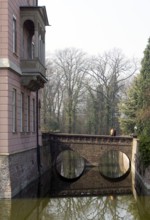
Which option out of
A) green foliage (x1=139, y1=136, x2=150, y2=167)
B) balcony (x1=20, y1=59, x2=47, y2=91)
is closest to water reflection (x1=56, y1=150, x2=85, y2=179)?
green foliage (x1=139, y1=136, x2=150, y2=167)

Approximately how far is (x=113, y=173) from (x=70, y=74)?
26443 millimetres

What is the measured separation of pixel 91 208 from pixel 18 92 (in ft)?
23.0

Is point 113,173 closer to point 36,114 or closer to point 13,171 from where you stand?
point 36,114

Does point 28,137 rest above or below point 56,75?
below

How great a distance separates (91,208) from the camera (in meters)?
19.9

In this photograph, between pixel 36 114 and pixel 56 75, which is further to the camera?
pixel 56 75

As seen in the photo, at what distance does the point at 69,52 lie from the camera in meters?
62.6

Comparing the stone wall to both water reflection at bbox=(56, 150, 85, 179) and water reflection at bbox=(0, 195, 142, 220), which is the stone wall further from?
water reflection at bbox=(56, 150, 85, 179)

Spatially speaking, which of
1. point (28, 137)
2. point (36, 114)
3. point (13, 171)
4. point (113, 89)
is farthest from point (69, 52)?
point (13, 171)

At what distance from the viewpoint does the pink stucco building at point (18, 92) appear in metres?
20.2

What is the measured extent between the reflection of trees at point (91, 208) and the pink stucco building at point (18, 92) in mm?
2214

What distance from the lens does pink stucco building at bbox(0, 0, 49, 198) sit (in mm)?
20203

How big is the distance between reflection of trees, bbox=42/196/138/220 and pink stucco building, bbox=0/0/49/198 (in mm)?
2214

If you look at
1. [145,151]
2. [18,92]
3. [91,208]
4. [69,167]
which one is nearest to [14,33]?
[18,92]
